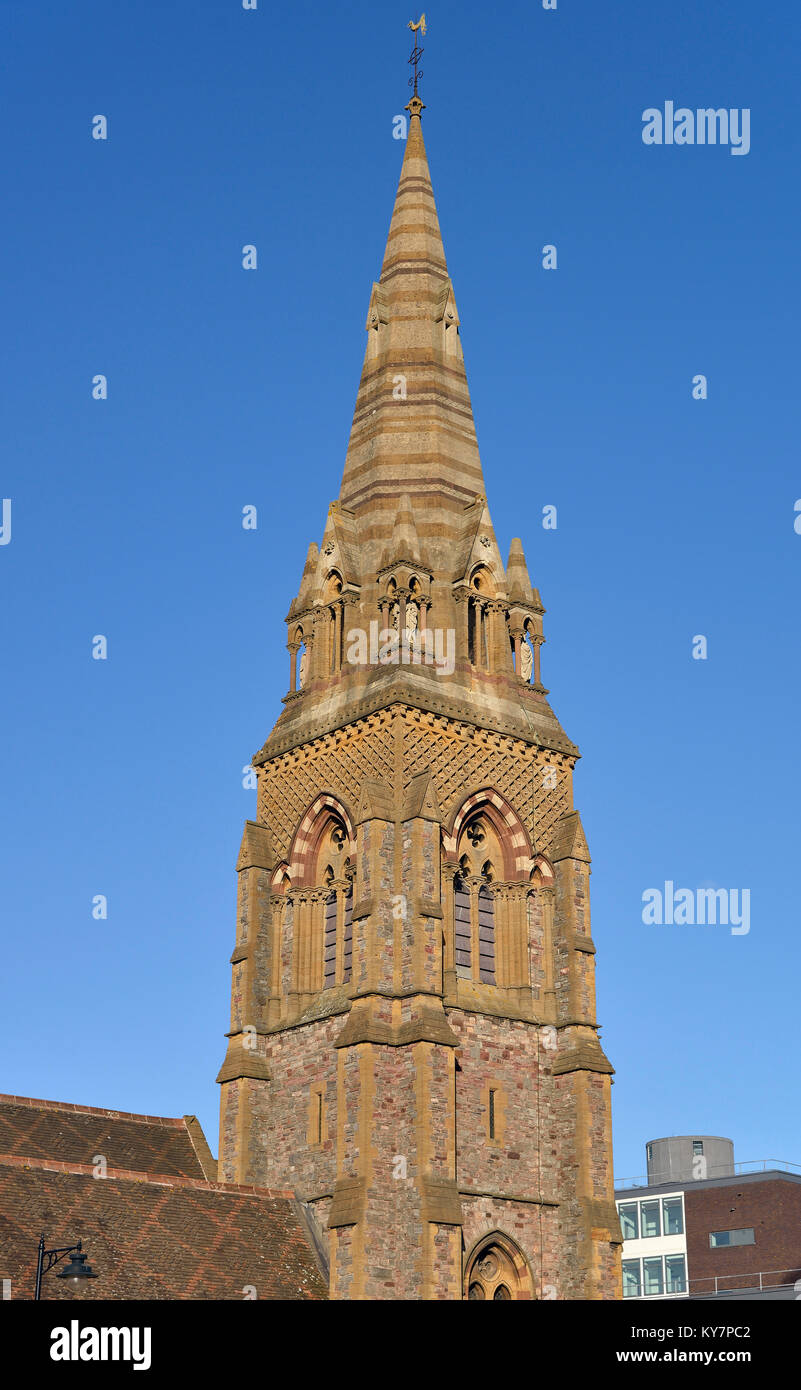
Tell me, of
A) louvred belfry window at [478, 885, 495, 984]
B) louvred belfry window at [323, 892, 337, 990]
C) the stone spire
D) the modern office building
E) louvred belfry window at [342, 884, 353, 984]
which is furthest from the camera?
the modern office building

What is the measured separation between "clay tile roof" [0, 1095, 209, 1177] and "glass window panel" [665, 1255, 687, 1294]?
37.3 m

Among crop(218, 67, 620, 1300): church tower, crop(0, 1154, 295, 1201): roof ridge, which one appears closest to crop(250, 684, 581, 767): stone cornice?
crop(218, 67, 620, 1300): church tower

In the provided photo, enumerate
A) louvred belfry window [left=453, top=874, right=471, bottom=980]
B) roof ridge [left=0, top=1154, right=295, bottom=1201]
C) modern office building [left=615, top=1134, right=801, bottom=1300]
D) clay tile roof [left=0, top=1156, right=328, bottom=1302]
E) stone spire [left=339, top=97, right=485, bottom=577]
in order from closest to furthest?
clay tile roof [left=0, top=1156, right=328, bottom=1302] < roof ridge [left=0, top=1154, right=295, bottom=1201] < louvred belfry window [left=453, top=874, right=471, bottom=980] < stone spire [left=339, top=97, right=485, bottom=577] < modern office building [left=615, top=1134, right=801, bottom=1300]

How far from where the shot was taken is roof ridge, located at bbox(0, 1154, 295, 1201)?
37.7 meters

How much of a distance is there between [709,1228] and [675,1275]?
3010 millimetres

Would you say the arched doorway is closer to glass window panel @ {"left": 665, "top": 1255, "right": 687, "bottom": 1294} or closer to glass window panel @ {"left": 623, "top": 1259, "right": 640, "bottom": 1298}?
glass window panel @ {"left": 665, "top": 1255, "right": 687, "bottom": 1294}

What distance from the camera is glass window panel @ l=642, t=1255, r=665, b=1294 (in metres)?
76.6

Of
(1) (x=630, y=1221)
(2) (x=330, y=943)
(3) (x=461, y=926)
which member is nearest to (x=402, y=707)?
(3) (x=461, y=926)

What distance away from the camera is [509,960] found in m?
44.9

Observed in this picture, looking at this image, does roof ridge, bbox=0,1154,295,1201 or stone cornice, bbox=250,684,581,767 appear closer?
roof ridge, bbox=0,1154,295,1201

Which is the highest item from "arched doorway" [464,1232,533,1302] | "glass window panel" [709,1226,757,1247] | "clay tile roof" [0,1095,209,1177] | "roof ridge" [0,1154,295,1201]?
"clay tile roof" [0,1095,209,1177]

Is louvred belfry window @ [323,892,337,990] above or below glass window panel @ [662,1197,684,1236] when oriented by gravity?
above
